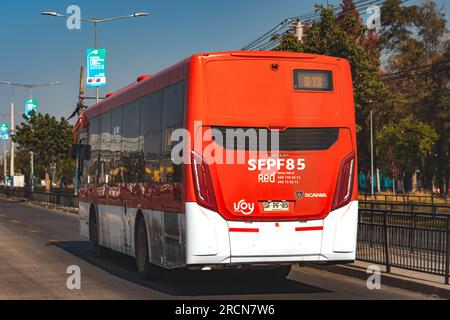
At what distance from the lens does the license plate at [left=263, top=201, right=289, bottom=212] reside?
12.2m

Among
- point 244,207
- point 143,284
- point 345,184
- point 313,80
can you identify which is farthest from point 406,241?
point 143,284

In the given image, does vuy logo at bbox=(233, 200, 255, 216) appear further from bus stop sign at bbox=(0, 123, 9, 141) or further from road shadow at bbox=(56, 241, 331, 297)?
bus stop sign at bbox=(0, 123, 9, 141)

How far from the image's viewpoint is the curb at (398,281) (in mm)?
12503

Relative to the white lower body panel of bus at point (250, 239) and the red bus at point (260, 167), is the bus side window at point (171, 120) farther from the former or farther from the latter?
the white lower body panel of bus at point (250, 239)

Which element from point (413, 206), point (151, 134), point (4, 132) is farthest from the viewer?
point (4, 132)

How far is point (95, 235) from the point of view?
769 inches

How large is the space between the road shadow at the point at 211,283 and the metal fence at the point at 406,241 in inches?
73.0

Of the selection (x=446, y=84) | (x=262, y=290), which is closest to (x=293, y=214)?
(x=262, y=290)

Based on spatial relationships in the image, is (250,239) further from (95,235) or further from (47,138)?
(47,138)

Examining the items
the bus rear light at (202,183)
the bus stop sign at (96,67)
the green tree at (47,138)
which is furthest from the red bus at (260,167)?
the green tree at (47,138)

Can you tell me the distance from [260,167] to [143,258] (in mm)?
3648

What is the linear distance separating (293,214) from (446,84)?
75.8 m

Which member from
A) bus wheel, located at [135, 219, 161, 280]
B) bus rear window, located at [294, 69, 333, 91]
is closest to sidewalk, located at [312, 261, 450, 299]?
bus rear window, located at [294, 69, 333, 91]
